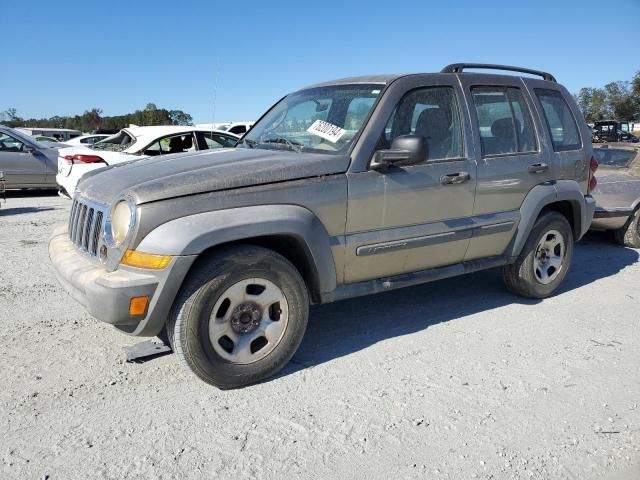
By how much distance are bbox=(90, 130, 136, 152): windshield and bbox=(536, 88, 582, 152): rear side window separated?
6.63 meters

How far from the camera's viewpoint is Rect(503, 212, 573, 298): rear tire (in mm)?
4805

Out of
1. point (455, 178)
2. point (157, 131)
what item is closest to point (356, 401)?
point (455, 178)

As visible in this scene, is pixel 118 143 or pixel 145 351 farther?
pixel 118 143

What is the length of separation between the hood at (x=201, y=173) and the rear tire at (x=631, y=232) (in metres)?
5.53

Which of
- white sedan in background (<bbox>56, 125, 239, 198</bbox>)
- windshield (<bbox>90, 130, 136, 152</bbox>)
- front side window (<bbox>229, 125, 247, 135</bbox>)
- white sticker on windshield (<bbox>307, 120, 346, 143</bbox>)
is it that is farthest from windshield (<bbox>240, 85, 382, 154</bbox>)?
front side window (<bbox>229, 125, 247, 135</bbox>)

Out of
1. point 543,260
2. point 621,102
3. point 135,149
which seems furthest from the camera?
point 621,102

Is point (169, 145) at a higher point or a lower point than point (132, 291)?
higher

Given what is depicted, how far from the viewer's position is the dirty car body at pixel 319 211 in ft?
10.0

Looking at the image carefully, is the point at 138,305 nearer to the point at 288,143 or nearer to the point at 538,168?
the point at 288,143

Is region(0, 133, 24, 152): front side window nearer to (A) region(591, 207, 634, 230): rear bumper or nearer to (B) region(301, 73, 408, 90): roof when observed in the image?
(B) region(301, 73, 408, 90): roof

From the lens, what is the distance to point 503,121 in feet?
15.1

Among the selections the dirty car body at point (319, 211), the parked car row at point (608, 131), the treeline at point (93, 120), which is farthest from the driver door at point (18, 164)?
the treeline at point (93, 120)

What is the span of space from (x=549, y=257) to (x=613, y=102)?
65220 mm

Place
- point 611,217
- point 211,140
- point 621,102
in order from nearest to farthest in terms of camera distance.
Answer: point 611,217, point 211,140, point 621,102
